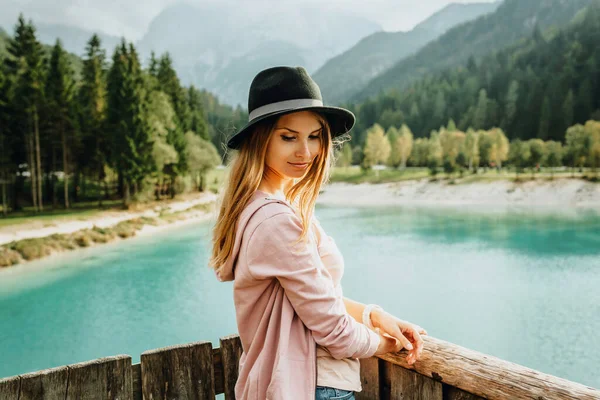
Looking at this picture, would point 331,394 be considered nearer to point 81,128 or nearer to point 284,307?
point 284,307

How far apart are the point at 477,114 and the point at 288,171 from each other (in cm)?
8078

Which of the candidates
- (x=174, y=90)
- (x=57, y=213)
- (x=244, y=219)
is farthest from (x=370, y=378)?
(x=174, y=90)

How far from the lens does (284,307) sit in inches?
62.0

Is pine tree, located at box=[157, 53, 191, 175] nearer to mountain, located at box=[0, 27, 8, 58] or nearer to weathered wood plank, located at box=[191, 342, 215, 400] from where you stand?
mountain, located at box=[0, 27, 8, 58]

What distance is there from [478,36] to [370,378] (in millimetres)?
164565

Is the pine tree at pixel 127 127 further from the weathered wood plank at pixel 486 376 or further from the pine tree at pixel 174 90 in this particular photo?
the weathered wood plank at pixel 486 376

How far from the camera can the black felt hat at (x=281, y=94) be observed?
65.2 inches

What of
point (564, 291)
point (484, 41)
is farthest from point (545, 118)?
point (484, 41)

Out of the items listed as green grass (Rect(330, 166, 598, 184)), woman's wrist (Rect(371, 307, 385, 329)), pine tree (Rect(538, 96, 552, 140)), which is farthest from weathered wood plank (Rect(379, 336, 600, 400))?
pine tree (Rect(538, 96, 552, 140))

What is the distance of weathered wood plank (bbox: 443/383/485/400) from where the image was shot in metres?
1.79

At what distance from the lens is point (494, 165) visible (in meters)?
54.7

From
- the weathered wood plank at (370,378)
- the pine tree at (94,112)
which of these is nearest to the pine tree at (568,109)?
the pine tree at (94,112)

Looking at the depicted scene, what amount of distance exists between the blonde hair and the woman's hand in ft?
1.71

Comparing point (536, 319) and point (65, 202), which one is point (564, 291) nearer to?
point (536, 319)
